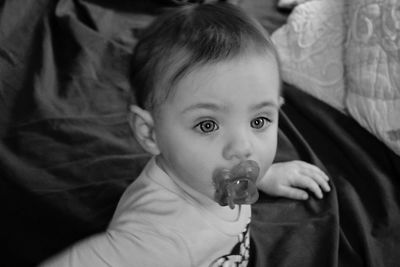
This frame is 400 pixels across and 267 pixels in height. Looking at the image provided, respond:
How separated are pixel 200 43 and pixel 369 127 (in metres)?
0.59

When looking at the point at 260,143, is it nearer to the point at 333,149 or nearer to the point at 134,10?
the point at 333,149

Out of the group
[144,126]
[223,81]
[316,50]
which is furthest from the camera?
[316,50]

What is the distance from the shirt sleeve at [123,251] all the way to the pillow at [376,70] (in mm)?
585

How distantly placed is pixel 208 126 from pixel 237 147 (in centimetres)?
5

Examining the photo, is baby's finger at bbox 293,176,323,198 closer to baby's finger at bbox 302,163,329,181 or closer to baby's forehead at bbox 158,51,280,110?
baby's finger at bbox 302,163,329,181

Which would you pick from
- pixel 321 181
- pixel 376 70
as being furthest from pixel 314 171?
pixel 376 70

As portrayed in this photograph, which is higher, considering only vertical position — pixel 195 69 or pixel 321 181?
pixel 195 69

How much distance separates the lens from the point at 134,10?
1590 mm

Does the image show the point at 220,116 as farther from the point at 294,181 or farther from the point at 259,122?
the point at 294,181

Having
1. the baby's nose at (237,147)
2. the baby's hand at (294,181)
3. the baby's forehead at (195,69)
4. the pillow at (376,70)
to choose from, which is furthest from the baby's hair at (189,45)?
the pillow at (376,70)

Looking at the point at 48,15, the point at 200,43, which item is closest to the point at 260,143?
the point at 200,43

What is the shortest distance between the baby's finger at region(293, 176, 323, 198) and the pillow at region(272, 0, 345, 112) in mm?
278

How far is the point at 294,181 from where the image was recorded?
1049 millimetres

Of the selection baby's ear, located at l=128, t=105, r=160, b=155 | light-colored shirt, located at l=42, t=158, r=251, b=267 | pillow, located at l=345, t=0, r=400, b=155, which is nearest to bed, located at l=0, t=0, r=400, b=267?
pillow, located at l=345, t=0, r=400, b=155
